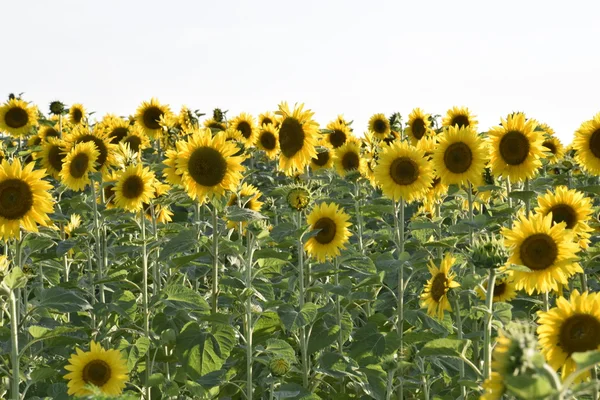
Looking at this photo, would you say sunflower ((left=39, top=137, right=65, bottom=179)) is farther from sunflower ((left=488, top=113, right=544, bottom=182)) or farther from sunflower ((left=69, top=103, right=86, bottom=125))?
sunflower ((left=69, top=103, right=86, bottom=125))

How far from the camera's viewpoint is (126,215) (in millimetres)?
6621

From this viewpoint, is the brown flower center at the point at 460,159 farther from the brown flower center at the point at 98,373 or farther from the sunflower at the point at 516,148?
the brown flower center at the point at 98,373

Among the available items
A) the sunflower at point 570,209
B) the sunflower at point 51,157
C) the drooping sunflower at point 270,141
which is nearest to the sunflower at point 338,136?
the drooping sunflower at point 270,141

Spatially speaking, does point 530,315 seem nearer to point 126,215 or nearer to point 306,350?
point 306,350

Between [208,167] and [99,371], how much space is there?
5.10 feet

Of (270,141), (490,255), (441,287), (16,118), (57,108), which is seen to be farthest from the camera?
(57,108)

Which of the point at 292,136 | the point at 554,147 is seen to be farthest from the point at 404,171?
the point at 554,147

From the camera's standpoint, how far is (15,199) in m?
5.60

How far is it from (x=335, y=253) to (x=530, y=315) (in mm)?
1757

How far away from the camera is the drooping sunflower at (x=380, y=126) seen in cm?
1260

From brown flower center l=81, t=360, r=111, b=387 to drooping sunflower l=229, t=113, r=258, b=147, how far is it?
6.32m

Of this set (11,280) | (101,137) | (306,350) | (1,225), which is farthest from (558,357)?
(101,137)

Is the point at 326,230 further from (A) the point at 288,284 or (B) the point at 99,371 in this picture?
(B) the point at 99,371

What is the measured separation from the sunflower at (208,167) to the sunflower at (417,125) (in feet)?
18.3
